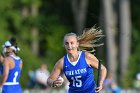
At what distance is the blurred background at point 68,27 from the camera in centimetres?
3625

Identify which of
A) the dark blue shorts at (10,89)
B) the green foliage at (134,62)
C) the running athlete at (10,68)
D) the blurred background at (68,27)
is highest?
the blurred background at (68,27)

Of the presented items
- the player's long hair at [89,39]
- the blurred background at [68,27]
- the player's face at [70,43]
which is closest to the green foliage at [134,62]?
the blurred background at [68,27]

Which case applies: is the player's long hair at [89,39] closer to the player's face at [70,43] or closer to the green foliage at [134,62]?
the player's face at [70,43]

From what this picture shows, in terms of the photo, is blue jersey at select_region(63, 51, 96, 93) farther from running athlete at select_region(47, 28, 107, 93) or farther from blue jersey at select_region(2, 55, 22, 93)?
blue jersey at select_region(2, 55, 22, 93)

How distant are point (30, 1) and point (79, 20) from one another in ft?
9.43

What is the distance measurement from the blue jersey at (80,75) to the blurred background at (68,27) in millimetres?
19701

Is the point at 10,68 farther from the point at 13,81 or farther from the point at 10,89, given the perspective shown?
the point at 10,89

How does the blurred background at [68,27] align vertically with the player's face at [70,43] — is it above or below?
above

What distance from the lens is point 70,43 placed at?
517 inches

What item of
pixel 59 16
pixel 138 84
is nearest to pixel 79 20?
pixel 59 16

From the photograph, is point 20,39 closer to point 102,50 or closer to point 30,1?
point 30,1

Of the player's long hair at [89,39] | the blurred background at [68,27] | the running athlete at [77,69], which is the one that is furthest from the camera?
the blurred background at [68,27]

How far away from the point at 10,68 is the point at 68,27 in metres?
29.4

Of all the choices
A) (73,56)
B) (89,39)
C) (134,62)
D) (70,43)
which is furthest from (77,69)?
(134,62)
